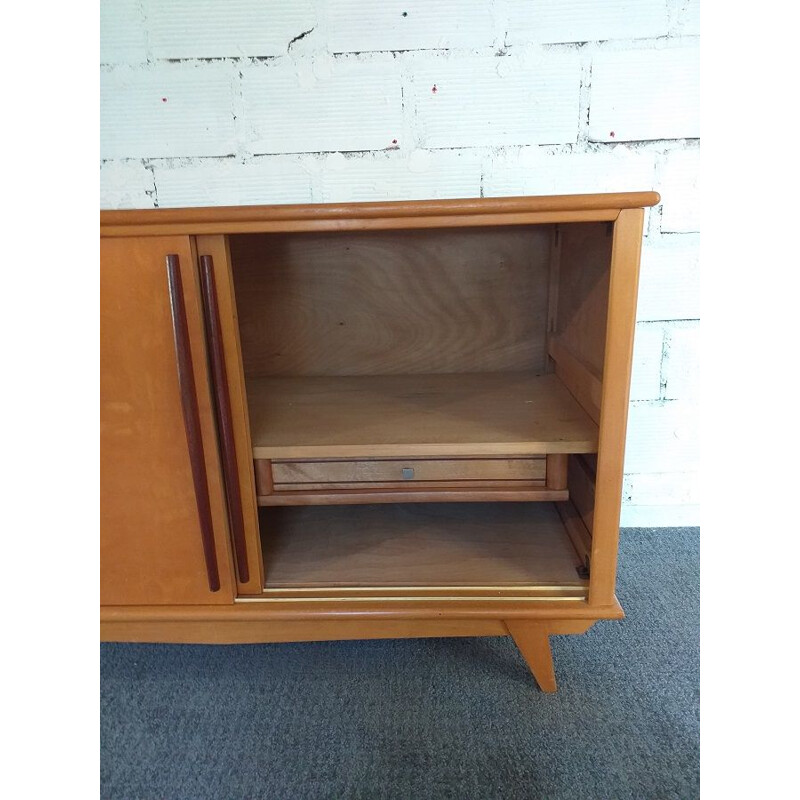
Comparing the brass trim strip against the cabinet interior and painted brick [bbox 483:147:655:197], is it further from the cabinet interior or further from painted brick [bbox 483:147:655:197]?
painted brick [bbox 483:147:655:197]

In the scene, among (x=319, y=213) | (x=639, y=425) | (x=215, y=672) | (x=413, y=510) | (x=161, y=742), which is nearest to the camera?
(x=319, y=213)

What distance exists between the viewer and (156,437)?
33.4 inches

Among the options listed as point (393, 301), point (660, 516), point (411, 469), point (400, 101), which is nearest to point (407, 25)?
point (400, 101)

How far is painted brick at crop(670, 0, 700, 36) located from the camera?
43.4 inches

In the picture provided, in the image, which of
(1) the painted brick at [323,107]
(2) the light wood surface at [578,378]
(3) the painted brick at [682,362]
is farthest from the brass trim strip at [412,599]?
(1) the painted brick at [323,107]

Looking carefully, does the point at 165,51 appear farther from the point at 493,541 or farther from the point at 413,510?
the point at 493,541

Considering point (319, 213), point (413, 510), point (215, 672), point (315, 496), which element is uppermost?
point (319, 213)

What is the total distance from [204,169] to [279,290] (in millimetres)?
278

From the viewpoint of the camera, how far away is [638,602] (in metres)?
1.18

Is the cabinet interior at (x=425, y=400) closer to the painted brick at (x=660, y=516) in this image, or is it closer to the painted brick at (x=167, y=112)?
the painted brick at (x=167, y=112)

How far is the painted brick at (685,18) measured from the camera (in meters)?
1.10

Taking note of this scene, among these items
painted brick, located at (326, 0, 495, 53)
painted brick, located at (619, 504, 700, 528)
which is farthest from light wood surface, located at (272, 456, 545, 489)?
painted brick, located at (326, 0, 495, 53)

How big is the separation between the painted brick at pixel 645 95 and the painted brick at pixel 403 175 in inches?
10.1

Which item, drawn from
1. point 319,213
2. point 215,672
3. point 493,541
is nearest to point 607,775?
point 493,541
